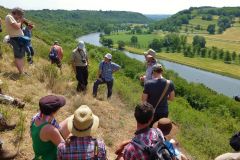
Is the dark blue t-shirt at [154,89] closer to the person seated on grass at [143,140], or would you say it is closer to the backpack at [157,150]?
the person seated on grass at [143,140]

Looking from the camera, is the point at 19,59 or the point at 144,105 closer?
the point at 144,105

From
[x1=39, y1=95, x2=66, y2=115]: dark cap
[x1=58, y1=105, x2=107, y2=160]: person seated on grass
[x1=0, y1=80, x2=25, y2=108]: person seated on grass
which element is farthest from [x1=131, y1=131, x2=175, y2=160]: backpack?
[x1=0, y1=80, x2=25, y2=108]: person seated on grass

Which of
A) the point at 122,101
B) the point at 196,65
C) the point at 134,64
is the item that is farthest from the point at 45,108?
the point at 196,65

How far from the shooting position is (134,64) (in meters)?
64.2

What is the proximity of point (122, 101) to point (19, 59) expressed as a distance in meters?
3.95

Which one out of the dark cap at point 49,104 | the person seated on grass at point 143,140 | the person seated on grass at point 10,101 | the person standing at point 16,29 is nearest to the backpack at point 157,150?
the person seated on grass at point 143,140

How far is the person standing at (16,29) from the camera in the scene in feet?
26.2

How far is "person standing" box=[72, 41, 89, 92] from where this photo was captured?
9.31 metres

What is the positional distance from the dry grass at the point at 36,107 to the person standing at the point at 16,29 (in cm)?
62

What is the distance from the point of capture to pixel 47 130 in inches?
151

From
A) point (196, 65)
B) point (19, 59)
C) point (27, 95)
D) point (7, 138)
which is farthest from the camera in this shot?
point (196, 65)

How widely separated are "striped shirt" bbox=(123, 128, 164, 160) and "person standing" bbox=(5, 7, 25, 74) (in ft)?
17.2

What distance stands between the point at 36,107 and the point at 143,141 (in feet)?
13.0

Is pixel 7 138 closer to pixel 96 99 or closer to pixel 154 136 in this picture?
pixel 154 136
